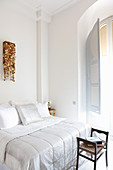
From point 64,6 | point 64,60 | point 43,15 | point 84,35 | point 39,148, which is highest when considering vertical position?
point 64,6

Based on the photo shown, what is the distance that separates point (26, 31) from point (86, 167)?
3.48 metres

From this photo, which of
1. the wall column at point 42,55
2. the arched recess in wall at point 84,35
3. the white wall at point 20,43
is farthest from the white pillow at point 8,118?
the arched recess in wall at point 84,35

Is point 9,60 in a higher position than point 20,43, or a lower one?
lower

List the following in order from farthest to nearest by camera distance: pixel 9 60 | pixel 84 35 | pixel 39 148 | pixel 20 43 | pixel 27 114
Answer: pixel 84 35 → pixel 20 43 → pixel 9 60 → pixel 27 114 → pixel 39 148

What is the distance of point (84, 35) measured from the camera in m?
3.62

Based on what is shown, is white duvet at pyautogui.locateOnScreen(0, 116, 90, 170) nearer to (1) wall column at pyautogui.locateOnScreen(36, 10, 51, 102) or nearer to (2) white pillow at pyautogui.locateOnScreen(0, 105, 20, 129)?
(2) white pillow at pyautogui.locateOnScreen(0, 105, 20, 129)

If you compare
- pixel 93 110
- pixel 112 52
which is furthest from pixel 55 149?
pixel 112 52

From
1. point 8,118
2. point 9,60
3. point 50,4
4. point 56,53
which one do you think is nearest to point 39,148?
point 8,118

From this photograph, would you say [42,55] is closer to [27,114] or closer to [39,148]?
[27,114]

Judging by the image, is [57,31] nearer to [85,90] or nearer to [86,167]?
[85,90]

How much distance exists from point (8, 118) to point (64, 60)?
2.15 m

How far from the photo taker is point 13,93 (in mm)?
3262

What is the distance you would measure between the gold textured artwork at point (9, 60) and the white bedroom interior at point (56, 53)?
6.1 inches

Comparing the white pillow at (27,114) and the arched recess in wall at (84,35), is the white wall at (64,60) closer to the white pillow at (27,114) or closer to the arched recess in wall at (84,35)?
the arched recess in wall at (84,35)
